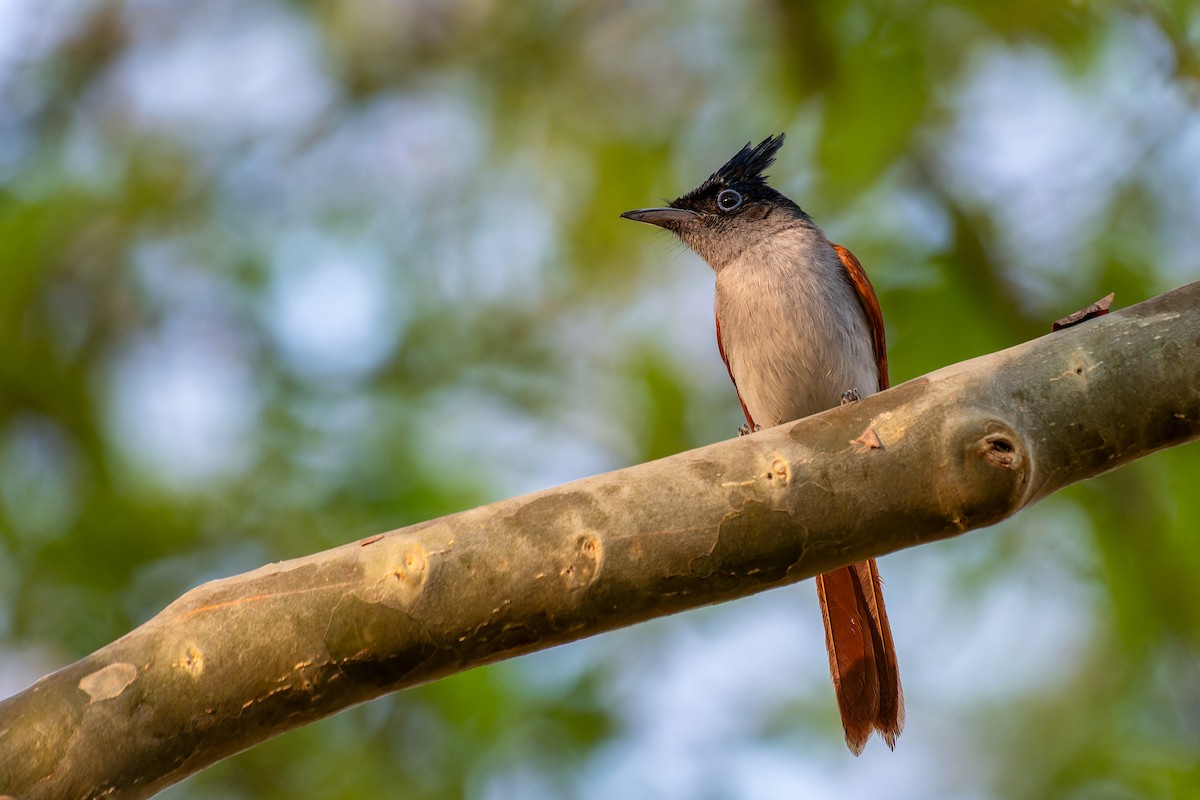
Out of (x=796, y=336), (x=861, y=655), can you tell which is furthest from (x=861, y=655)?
(x=796, y=336)

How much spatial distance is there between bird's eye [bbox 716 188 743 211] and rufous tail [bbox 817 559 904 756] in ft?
6.76

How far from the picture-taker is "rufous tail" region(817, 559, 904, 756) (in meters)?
3.96

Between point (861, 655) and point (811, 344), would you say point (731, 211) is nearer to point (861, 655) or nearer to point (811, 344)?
point (811, 344)

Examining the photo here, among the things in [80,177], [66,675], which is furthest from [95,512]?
[66,675]

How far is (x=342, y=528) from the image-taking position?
563cm

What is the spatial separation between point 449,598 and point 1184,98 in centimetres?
435

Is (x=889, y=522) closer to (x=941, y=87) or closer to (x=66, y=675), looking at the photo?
(x=66, y=675)

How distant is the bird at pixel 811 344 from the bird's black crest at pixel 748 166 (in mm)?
101

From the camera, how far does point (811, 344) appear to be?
479 cm

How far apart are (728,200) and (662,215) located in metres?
0.33

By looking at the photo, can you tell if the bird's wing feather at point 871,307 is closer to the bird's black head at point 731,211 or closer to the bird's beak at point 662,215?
the bird's black head at point 731,211

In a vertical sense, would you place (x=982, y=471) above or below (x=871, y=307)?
below

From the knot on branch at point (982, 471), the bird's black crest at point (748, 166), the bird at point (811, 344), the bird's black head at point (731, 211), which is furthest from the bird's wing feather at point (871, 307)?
the knot on branch at point (982, 471)

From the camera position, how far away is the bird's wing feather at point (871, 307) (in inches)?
194
